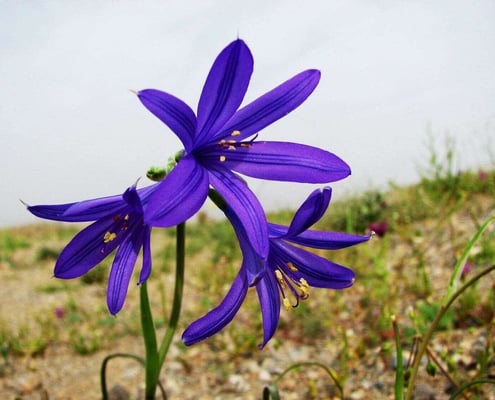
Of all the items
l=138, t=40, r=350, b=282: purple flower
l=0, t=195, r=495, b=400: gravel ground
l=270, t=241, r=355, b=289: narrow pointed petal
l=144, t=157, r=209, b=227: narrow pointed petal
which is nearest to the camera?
l=144, t=157, r=209, b=227: narrow pointed petal

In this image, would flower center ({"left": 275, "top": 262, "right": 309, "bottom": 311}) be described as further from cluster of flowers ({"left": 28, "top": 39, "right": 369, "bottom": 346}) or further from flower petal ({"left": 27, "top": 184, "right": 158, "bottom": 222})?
flower petal ({"left": 27, "top": 184, "right": 158, "bottom": 222})

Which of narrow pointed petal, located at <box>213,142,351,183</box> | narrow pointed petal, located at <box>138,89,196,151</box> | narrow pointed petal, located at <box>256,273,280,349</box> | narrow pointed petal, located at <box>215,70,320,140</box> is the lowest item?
narrow pointed petal, located at <box>256,273,280,349</box>

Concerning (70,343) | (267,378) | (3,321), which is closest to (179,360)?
(267,378)

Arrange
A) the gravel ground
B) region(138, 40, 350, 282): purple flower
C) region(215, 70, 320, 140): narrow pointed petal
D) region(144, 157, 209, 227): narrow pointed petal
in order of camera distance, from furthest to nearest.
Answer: the gravel ground < region(215, 70, 320, 140): narrow pointed petal < region(138, 40, 350, 282): purple flower < region(144, 157, 209, 227): narrow pointed petal

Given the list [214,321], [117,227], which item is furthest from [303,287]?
[117,227]

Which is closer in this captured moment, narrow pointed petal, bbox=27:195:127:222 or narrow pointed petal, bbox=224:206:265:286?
narrow pointed petal, bbox=224:206:265:286

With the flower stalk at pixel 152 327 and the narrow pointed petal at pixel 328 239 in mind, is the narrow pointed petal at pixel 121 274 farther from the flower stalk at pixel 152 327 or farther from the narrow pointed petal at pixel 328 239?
the narrow pointed petal at pixel 328 239

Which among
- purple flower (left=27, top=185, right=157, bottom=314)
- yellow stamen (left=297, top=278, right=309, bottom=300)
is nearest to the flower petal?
purple flower (left=27, top=185, right=157, bottom=314)
